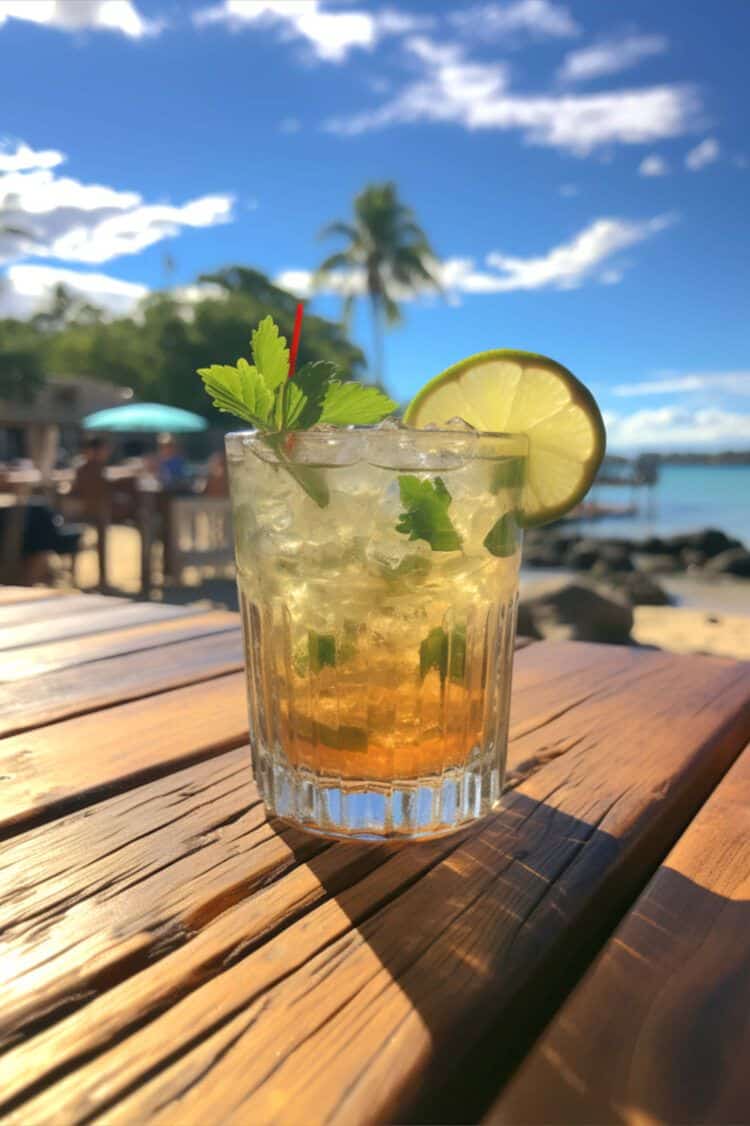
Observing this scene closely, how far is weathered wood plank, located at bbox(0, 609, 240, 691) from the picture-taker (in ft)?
4.48

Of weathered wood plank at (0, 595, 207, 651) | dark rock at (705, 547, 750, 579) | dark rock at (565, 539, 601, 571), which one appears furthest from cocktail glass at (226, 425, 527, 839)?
dark rock at (705, 547, 750, 579)

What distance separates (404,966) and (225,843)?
0.78 feet

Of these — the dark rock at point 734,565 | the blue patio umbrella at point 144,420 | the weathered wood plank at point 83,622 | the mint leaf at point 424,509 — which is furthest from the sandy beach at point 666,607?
the mint leaf at point 424,509

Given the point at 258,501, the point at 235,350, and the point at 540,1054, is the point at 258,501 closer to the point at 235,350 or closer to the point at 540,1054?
the point at 540,1054


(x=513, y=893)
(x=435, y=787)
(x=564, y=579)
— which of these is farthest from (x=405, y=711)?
(x=564, y=579)

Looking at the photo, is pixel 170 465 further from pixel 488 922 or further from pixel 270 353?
pixel 488 922

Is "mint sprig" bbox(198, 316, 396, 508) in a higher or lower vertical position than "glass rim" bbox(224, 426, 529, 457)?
higher

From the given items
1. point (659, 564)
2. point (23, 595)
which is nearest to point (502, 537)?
point (23, 595)

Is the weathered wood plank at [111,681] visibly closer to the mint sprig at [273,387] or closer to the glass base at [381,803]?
the glass base at [381,803]

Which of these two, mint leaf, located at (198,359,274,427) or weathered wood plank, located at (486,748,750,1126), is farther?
mint leaf, located at (198,359,274,427)

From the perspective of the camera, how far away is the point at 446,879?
683 mm

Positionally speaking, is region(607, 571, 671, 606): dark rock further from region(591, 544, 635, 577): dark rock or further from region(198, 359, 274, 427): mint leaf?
region(198, 359, 274, 427): mint leaf

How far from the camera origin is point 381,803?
0.76m

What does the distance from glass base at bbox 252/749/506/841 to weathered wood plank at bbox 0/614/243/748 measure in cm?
41
